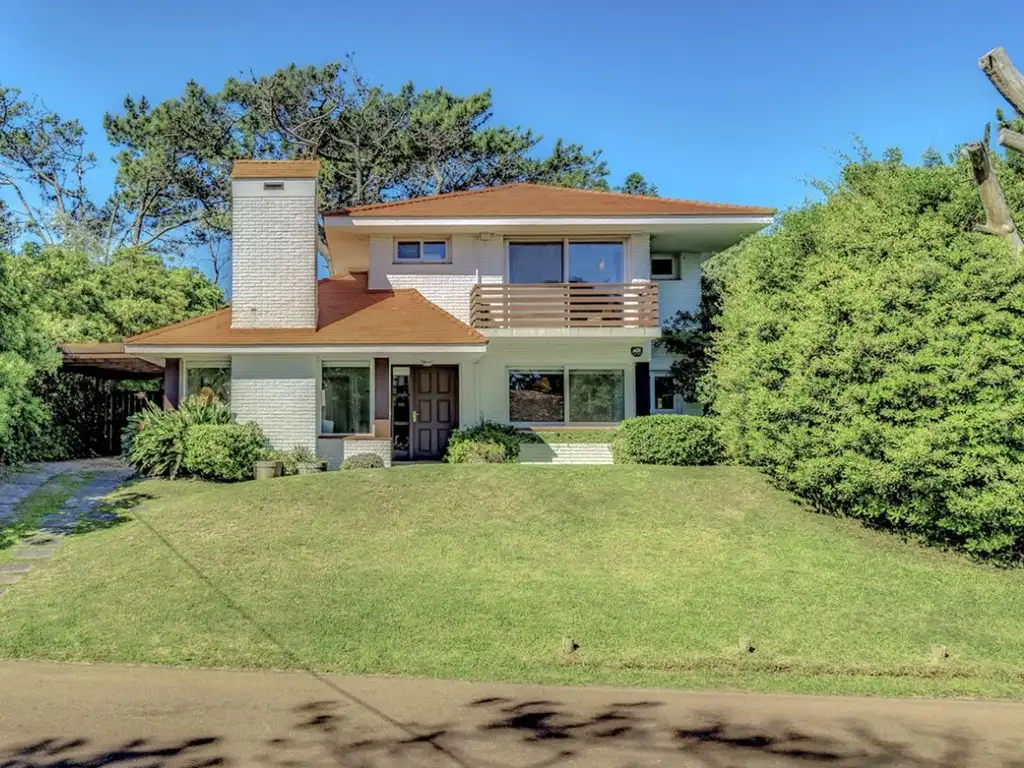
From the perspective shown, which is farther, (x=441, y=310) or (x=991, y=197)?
(x=441, y=310)

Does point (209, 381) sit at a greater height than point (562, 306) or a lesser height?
lesser

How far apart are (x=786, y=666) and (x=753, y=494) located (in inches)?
217

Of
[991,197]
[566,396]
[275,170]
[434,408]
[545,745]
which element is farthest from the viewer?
[566,396]

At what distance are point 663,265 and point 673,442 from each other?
6502 mm

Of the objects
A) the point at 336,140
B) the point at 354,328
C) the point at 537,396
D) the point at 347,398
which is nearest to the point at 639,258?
the point at 537,396

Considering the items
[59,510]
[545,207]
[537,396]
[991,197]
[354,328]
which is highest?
[545,207]

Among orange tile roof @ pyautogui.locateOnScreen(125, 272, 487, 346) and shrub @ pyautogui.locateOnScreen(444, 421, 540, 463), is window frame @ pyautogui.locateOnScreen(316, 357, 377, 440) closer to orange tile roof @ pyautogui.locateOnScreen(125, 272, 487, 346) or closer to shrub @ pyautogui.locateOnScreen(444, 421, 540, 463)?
orange tile roof @ pyautogui.locateOnScreen(125, 272, 487, 346)

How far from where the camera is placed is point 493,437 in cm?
1656

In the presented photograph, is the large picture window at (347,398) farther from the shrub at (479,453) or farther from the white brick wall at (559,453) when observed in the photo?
the white brick wall at (559,453)

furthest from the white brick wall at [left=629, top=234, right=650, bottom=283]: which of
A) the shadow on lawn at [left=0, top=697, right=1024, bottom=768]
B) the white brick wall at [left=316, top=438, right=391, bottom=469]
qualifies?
the shadow on lawn at [left=0, top=697, right=1024, bottom=768]

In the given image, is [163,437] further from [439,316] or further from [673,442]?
[673,442]

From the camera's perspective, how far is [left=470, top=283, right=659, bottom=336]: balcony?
59.6 feet

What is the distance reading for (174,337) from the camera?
16.8m

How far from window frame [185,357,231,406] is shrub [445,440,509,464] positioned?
5.61 meters
